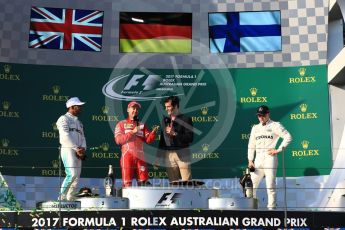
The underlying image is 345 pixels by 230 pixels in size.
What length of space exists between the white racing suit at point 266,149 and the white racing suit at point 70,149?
6.46 ft

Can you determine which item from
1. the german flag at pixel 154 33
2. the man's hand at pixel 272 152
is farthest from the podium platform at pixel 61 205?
the german flag at pixel 154 33

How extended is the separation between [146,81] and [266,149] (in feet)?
9.95

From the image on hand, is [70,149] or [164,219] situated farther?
[70,149]

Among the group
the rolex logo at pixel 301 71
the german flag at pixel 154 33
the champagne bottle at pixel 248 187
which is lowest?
the champagne bottle at pixel 248 187

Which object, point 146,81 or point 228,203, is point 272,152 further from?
point 146,81

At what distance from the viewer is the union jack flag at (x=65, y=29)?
11.9m

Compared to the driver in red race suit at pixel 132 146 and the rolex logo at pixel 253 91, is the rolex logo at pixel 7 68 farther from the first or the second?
the rolex logo at pixel 253 91

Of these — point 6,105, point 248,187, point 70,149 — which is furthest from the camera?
point 6,105

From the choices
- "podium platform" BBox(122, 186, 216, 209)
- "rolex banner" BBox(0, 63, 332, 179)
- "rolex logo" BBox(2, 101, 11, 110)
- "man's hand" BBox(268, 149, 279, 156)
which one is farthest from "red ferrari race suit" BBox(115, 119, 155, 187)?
"rolex logo" BBox(2, 101, 11, 110)

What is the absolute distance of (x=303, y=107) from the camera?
12.0 m

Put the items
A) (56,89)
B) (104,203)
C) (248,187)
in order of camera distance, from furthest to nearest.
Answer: (56,89)
(248,187)
(104,203)

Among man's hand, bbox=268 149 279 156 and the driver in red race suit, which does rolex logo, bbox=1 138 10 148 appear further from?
man's hand, bbox=268 149 279 156

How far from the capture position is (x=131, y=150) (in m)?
9.58

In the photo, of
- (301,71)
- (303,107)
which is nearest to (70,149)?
(303,107)
